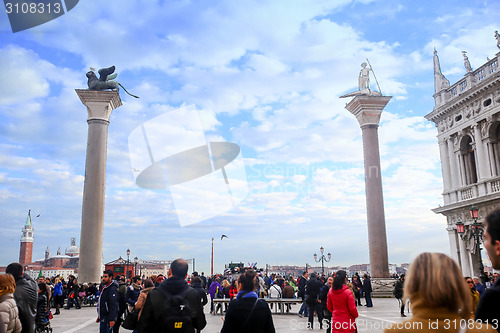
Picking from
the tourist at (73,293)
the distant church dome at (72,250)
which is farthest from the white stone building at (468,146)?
the distant church dome at (72,250)

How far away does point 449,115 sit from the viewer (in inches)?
1368

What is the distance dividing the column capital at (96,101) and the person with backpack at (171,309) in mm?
22217

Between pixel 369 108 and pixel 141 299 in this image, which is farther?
pixel 369 108

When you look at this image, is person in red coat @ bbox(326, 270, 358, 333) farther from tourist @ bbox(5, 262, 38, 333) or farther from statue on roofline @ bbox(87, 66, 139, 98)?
statue on roofline @ bbox(87, 66, 139, 98)

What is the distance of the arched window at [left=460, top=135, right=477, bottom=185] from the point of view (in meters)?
33.2

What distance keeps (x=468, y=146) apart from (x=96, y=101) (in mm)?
27272

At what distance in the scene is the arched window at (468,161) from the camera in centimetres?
3316

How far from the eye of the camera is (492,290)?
2.82 m

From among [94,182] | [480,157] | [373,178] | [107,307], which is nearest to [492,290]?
[107,307]

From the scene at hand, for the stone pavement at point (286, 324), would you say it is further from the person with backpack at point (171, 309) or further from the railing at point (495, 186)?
the railing at point (495, 186)

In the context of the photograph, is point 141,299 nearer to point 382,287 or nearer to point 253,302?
point 253,302

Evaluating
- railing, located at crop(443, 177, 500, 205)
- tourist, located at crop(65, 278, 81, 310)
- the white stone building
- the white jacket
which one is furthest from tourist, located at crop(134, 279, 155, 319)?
railing, located at crop(443, 177, 500, 205)

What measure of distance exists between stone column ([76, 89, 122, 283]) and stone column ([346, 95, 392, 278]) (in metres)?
15.2

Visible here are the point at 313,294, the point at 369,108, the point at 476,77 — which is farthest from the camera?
the point at 476,77
